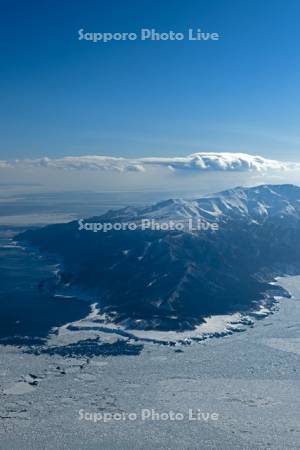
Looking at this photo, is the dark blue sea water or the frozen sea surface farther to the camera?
the dark blue sea water

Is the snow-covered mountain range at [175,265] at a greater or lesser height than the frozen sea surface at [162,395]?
greater

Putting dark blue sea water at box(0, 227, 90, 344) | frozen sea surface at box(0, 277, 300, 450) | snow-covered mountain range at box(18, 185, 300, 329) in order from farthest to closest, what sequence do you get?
snow-covered mountain range at box(18, 185, 300, 329) < dark blue sea water at box(0, 227, 90, 344) < frozen sea surface at box(0, 277, 300, 450)

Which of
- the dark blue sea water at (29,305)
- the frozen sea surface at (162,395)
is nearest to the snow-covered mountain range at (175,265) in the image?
the dark blue sea water at (29,305)

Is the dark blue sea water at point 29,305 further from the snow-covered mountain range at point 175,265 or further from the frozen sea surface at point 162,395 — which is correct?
the frozen sea surface at point 162,395

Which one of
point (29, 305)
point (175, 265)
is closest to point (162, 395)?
point (29, 305)

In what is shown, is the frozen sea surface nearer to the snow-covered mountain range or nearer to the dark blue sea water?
the dark blue sea water

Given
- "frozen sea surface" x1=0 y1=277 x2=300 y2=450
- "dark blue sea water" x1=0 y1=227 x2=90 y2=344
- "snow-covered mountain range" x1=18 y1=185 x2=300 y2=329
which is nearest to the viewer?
"frozen sea surface" x1=0 y1=277 x2=300 y2=450

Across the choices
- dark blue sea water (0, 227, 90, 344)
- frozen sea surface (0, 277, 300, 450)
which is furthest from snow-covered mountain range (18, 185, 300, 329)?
frozen sea surface (0, 277, 300, 450)

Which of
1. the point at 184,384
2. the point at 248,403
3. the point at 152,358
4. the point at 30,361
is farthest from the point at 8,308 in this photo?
the point at 248,403

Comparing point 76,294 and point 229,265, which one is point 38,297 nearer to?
point 76,294
